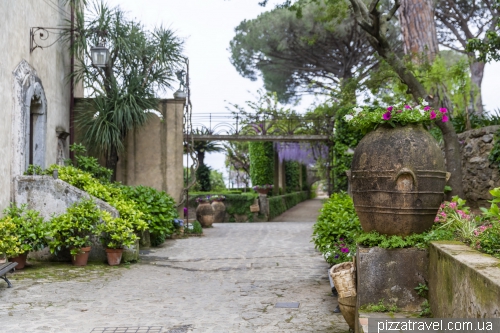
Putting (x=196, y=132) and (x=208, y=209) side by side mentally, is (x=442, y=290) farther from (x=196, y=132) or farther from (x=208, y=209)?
(x=196, y=132)

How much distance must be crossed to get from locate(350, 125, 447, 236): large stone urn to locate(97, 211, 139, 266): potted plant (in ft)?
14.9

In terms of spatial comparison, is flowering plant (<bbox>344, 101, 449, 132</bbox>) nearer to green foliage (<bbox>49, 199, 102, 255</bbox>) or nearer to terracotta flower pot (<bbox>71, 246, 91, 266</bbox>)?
green foliage (<bbox>49, 199, 102, 255</bbox>)

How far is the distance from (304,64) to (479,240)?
19010 mm

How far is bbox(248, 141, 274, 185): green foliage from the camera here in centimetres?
2306

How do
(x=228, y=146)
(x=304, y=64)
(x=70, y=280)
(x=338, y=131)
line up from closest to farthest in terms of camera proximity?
1. (x=70, y=280)
2. (x=338, y=131)
3. (x=304, y=64)
4. (x=228, y=146)

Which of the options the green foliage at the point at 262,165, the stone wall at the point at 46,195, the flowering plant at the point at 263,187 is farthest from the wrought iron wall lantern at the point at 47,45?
the green foliage at the point at 262,165

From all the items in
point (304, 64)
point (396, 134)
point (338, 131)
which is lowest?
point (396, 134)

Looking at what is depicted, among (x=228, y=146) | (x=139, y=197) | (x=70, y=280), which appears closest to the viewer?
(x=70, y=280)

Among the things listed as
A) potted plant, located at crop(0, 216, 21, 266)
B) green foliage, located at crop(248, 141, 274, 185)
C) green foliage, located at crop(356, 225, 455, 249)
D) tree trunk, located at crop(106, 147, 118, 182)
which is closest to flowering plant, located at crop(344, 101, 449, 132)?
green foliage, located at crop(356, 225, 455, 249)

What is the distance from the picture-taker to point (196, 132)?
1753 cm

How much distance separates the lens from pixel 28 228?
715cm

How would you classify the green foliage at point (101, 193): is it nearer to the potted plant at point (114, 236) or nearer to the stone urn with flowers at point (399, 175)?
the potted plant at point (114, 236)

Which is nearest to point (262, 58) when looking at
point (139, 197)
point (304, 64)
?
point (304, 64)

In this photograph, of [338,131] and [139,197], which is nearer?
[139,197]
